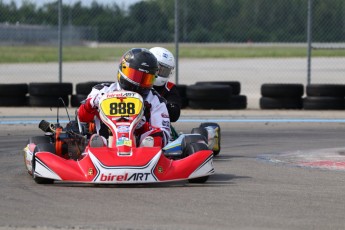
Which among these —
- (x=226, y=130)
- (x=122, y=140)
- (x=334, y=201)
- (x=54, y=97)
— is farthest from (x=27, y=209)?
(x=54, y=97)

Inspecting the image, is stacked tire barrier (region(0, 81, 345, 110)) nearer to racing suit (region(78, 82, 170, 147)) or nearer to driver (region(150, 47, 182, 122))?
driver (region(150, 47, 182, 122))

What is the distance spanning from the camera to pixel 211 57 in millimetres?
40938

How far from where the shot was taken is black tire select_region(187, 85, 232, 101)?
55.6 ft

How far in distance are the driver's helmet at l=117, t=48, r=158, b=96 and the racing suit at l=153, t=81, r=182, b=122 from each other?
1074 millimetres

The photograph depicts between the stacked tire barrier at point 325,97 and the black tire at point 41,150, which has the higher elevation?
the black tire at point 41,150

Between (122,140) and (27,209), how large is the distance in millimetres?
1599

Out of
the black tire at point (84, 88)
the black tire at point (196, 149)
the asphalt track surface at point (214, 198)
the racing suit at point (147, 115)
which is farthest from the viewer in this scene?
the black tire at point (84, 88)

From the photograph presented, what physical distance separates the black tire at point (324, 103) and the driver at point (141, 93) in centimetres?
824

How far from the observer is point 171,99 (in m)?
10.4

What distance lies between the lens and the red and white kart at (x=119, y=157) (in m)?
8.00

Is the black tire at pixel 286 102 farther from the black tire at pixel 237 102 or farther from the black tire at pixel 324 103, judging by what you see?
the black tire at pixel 237 102

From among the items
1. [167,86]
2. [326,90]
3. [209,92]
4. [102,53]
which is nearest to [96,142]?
[167,86]

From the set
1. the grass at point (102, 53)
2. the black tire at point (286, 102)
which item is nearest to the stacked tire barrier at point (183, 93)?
the black tire at point (286, 102)

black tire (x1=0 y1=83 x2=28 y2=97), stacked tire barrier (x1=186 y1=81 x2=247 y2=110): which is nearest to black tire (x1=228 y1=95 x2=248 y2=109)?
stacked tire barrier (x1=186 y1=81 x2=247 y2=110)
